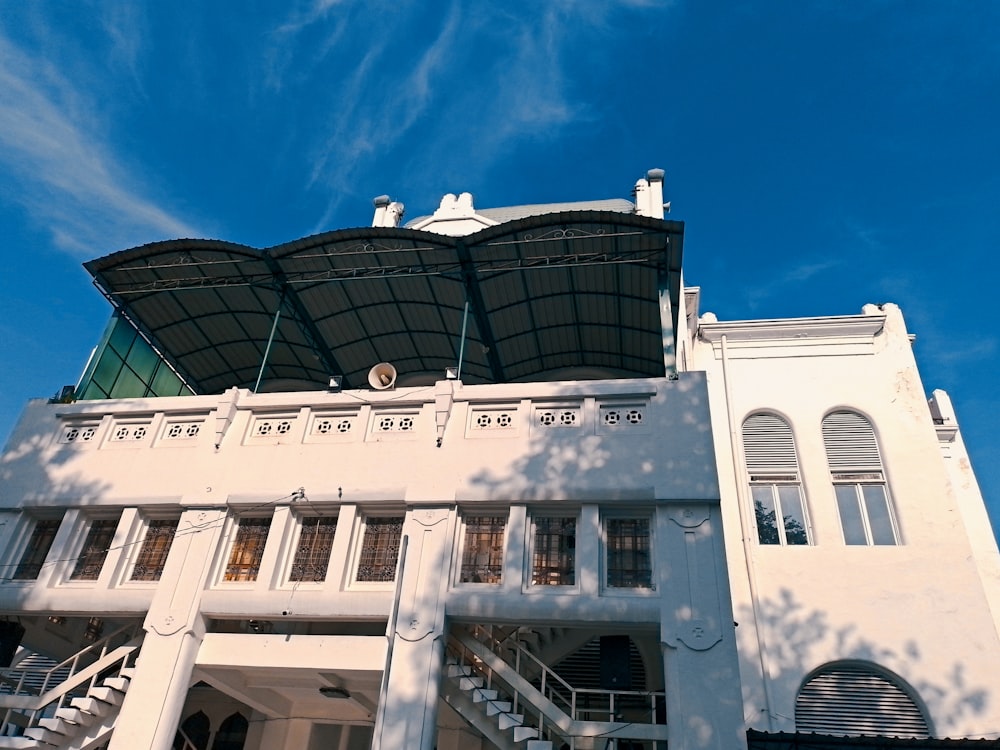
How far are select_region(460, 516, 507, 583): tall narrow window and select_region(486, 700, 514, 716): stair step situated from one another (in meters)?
2.15

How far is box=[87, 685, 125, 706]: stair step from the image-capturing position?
1397 centimetres

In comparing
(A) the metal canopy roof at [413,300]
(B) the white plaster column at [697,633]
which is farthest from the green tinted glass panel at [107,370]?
(B) the white plaster column at [697,633]

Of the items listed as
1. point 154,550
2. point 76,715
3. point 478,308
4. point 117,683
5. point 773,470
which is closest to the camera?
point 76,715

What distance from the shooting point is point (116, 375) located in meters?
22.1

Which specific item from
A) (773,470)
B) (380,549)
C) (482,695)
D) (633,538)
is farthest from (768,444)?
(380,549)

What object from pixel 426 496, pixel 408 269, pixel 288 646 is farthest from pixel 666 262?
pixel 288 646

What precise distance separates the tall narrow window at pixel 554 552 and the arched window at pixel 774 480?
7.22 m

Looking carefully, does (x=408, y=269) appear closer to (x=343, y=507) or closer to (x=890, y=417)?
(x=343, y=507)

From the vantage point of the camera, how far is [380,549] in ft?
48.8

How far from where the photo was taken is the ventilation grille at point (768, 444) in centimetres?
2019

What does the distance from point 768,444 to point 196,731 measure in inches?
717

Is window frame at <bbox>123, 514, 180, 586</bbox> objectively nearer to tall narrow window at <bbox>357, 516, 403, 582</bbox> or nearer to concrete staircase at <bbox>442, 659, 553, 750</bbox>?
tall narrow window at <bbox>357, 516, 403, 582</bbox>

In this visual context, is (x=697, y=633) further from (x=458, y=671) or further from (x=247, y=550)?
(x=247, y=550)

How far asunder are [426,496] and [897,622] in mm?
11616
